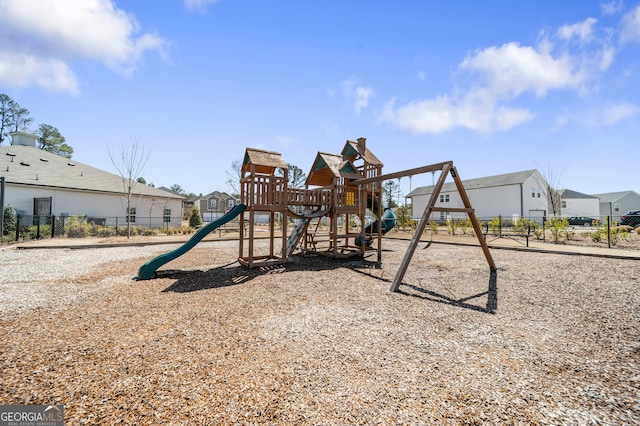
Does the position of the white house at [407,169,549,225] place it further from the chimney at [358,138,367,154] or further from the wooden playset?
the wooden playset

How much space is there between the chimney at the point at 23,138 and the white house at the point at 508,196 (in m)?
49.1

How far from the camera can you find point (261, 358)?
3.21m

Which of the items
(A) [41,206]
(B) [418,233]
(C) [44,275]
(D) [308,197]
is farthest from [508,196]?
(A) [41,206]

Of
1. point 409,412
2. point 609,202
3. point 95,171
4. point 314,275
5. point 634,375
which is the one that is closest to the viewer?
point 409,412

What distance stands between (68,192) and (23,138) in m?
12.3

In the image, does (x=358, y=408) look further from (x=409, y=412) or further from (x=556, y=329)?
(x=556, y=329)

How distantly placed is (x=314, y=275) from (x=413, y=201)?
4302 centimetres

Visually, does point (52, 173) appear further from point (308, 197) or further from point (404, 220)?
point (404, 220)

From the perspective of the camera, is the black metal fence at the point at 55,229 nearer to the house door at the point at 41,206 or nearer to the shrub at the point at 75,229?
the shrub at the point at 75,229

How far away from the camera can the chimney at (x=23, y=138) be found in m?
26.2

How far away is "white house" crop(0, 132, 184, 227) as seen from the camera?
1962 cm

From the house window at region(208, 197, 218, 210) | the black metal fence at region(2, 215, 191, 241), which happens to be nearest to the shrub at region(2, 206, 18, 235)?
the black metal fence at region(2, 215, 191, 241)

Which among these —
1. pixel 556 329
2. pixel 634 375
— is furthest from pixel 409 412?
pixel 556 329

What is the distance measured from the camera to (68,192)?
70.0 ft
